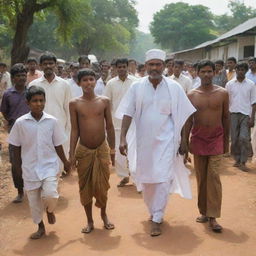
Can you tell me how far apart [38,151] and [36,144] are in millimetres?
79

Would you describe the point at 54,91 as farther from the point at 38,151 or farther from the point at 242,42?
the point at 242,42

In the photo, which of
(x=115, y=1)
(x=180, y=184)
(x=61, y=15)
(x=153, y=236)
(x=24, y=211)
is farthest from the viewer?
(x=115, y=1)

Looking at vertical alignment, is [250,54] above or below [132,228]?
above

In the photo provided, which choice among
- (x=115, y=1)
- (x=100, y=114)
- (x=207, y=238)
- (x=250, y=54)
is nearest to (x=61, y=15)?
(x=250, y=54)

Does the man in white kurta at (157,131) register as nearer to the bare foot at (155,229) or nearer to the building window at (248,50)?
the bare foot at (155,229)

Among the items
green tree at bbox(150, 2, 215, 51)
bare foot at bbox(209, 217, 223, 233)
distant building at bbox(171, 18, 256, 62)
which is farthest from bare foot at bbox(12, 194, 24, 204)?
green tree at bbox(150, 2, 215, 51)

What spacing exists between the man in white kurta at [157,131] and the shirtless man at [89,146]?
28 centimetres

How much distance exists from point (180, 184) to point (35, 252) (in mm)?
1805

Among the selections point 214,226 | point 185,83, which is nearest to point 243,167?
point 185,83

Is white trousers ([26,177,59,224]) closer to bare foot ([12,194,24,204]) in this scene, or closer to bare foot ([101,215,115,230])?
bare foot ([101,215,115,230])

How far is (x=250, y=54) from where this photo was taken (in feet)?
68.3

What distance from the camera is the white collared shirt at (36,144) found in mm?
4547

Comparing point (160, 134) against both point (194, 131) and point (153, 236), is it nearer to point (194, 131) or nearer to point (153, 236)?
point (194, 131)

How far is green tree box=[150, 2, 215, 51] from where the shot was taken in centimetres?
5666
